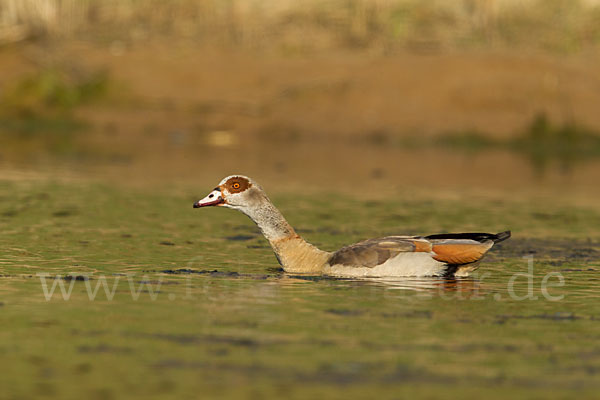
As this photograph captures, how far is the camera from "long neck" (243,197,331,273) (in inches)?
424

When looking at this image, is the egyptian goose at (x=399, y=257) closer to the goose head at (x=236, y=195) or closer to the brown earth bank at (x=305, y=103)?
the goose head at (x=236, y=195)

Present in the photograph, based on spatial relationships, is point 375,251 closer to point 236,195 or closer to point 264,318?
point 236,195

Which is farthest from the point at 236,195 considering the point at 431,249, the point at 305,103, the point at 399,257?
the point at 305,103

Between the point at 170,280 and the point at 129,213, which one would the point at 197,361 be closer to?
the point at 170,280

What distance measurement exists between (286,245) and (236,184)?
69cm

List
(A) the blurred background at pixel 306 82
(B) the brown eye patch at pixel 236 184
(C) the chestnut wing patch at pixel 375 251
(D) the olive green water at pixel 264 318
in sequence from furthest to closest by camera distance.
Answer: (A) the blurred background at pixel 306 82
(B) the brown eye patch at pixel 236 184
(C) the chestnut wing patch at pixel 375 251
(D) the olive green water at pixel 264 318

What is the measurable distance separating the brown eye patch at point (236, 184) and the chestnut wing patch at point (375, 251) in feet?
3.44

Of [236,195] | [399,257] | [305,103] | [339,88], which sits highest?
[339,88]

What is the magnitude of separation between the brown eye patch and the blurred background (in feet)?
32.5

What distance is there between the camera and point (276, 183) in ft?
58.3

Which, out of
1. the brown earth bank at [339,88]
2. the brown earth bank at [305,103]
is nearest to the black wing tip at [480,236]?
the brown earth bank at [305,103]

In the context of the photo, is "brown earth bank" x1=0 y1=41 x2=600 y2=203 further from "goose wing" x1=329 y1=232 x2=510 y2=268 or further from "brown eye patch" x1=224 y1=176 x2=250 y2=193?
"goose wing" x1=329 y1=232 x2=510 y2=268

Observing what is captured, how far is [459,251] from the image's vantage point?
10430 millimetres

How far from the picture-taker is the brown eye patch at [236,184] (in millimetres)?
10883
